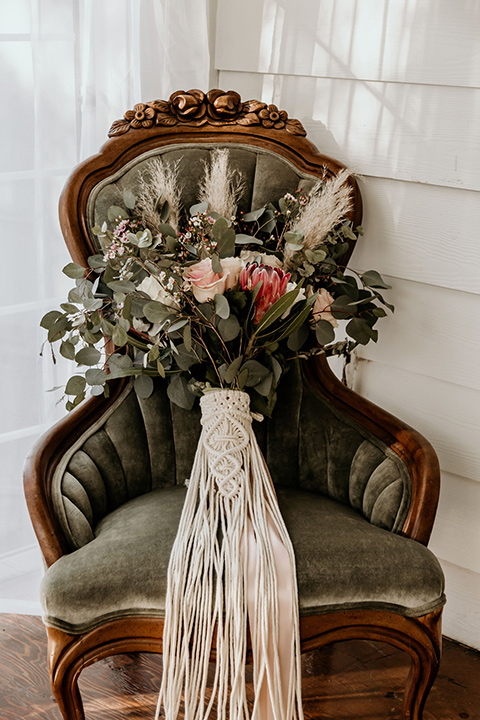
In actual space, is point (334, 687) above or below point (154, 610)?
below

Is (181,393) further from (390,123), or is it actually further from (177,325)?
(390,123)

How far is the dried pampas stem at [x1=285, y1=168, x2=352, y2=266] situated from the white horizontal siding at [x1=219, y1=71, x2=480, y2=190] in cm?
24

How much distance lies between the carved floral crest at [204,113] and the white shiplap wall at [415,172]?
17 centimetres

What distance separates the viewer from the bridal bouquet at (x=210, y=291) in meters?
1.25

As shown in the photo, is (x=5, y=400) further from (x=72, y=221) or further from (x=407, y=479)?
(x=407, y=479)

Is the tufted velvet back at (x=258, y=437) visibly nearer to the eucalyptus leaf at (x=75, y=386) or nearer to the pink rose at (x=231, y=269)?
the eucalyptus leaf at (x=75, y=386)

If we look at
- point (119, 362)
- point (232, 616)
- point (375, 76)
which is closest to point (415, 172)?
point (375, 76)

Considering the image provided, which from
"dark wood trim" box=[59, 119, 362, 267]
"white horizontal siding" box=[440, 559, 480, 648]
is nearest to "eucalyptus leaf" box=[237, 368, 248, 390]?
"dark wood trim" box=[59, 119, 362, 267]

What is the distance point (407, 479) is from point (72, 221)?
2.80ft

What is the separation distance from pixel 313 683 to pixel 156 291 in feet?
3.13

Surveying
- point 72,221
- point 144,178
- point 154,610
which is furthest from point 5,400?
point 154,610

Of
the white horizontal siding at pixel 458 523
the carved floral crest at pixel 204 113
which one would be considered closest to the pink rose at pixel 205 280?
the carved floral crest at pixel 204 113

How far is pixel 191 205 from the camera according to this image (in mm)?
1564

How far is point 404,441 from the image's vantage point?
1.41 m
